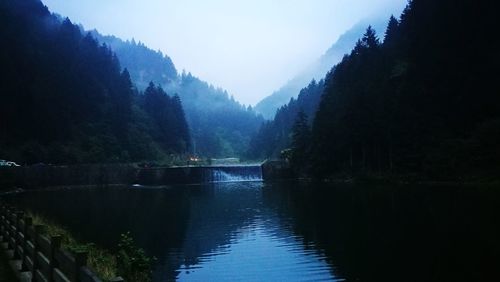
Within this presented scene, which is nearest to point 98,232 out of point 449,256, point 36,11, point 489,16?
point 449,256

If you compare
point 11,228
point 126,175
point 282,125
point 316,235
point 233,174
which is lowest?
point 316,235

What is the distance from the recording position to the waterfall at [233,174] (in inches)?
3411

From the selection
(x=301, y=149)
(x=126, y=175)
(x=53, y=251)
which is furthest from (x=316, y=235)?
(x=126, y=175)

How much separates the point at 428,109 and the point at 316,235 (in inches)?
1705

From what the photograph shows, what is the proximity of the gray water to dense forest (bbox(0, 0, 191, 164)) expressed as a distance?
1824 inches

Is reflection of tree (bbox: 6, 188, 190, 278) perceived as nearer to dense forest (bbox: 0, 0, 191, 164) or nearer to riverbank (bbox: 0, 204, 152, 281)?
riverbank (bbox: 0, 204, 152, 281)

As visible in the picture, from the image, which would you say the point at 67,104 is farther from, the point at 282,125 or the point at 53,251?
the point at 53,251

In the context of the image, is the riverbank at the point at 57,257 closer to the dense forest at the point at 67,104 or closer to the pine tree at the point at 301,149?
the pine tree at the point at 301,149

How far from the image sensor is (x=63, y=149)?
85375mm

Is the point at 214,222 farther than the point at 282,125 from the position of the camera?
No

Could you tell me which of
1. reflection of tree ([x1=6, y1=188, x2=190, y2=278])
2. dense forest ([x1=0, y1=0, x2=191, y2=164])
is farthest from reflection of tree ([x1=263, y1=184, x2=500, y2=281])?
dense forest ([x1=0, y1=0, x2=191, y2=164])

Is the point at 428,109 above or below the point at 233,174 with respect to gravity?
above

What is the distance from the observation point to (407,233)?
25.4m

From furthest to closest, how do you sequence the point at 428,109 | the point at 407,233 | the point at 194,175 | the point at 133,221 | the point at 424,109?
the point at 194,175, the point at 424,109, the point at 428,109, the point at 133,221, the point at 407,233
